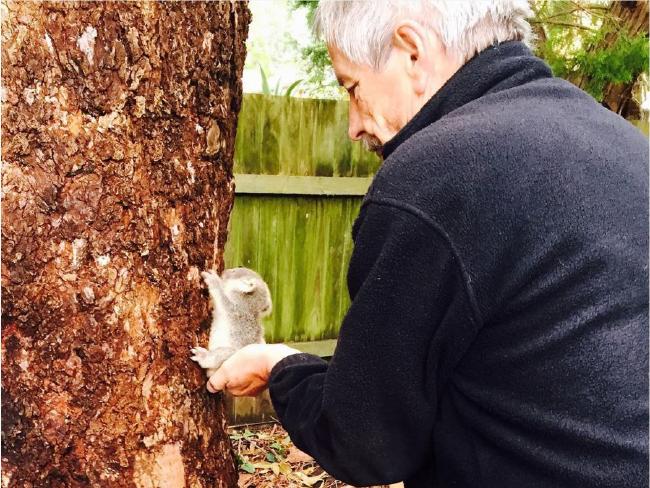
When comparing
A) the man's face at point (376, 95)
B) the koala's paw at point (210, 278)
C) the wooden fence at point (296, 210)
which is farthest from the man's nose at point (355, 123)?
the wooden fence at point (296, 210)

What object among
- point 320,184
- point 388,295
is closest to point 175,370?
point 388,295

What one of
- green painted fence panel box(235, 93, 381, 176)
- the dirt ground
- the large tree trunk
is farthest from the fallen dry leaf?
the large tree trunk

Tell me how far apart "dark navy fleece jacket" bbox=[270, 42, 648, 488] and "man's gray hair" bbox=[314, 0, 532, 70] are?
0.18 m

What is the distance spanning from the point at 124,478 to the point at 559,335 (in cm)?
114

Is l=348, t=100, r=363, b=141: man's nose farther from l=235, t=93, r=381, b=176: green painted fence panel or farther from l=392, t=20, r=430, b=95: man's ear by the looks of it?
l=235, t=93, r=381, b=176: green painted fence panel

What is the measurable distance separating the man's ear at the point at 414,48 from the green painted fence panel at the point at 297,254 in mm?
2790

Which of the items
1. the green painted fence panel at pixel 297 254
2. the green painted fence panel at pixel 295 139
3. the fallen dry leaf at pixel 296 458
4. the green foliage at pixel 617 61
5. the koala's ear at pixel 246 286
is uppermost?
the green foliage at pixel 617 61

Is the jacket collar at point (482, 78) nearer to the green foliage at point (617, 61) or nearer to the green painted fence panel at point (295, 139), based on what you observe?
the green painted fence panel at point (295, 139)

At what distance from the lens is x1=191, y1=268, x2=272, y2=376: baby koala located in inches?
71.9

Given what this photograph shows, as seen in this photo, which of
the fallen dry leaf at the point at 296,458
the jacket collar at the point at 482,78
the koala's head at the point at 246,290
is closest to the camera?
the jacket collar at the point at 482,78

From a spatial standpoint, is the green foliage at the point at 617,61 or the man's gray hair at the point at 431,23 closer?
the man's gray hair at the point at 431,23

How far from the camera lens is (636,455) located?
4.13ft

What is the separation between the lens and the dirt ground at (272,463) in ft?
12.4

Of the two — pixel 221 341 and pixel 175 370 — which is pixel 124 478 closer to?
pixel 175 370
